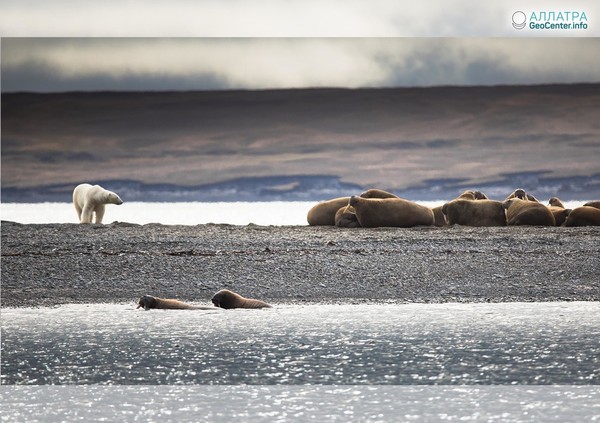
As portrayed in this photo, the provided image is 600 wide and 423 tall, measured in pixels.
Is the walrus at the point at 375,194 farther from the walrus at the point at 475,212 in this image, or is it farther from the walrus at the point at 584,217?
the walrus at the point at 584,217

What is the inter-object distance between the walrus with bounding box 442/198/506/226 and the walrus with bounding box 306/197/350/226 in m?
2.22

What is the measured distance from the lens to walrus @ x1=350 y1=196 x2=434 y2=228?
65.0 feet

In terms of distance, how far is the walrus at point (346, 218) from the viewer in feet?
65.6

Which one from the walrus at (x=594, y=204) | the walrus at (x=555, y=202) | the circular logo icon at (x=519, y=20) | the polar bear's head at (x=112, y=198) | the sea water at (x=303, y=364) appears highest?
the walrus at (x=555, y=202)

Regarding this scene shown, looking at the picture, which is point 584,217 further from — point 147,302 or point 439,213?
point 147,302

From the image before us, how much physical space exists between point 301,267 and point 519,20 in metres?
5.58

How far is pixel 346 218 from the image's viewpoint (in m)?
20.1

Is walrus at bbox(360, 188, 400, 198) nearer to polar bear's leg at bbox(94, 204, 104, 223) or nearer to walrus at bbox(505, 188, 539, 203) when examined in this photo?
walrus at bbox(505, 188, 539, 203)

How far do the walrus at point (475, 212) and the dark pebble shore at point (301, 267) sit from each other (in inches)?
104

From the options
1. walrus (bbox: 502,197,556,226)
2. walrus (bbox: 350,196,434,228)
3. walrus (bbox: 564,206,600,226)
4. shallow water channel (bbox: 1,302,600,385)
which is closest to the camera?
shallow water channel (bbox: 1,302,600,385)

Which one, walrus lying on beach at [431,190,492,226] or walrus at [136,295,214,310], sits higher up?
walrus lying on beach at [431,190,492,226]

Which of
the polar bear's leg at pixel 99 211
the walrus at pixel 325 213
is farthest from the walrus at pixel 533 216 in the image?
the polar bear's leg at pixel 99 211
